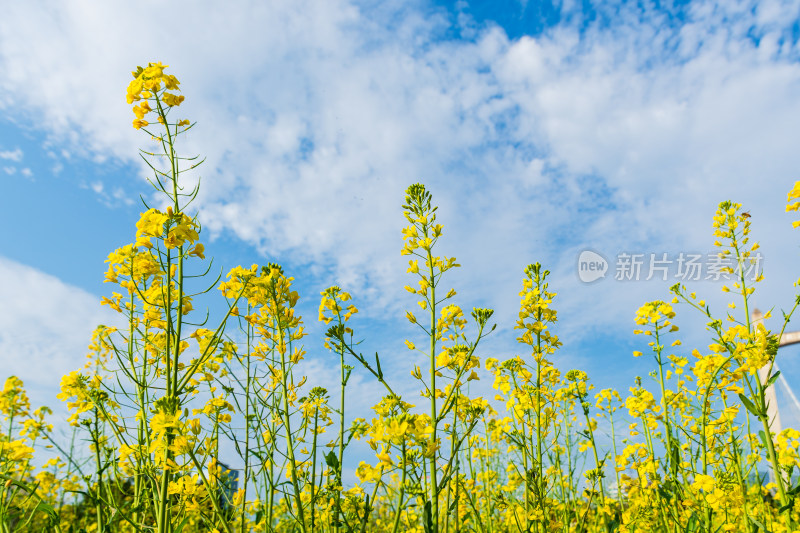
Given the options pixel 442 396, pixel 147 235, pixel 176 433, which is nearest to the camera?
pixel 176 433

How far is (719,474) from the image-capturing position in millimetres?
3348

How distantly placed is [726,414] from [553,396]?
4.08 ft

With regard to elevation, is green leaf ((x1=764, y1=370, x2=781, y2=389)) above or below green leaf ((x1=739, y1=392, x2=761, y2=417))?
above

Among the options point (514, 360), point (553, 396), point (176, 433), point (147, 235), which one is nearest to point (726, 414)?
point (553, 396)

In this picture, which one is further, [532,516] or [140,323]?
[532,516]

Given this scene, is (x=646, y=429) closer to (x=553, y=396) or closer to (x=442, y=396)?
(x=553, y=396)

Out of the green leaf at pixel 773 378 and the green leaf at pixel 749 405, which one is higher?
the green leaf at pixel 773 378

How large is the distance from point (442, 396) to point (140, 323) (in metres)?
1.70

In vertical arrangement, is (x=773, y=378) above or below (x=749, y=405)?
above

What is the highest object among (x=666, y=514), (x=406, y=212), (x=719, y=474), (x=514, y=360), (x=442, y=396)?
(x=406, y=212)

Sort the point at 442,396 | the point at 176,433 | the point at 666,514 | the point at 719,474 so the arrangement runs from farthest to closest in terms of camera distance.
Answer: the point at 666,514 → the point at 719,474 → the point at 442,396 → the point at 176,433

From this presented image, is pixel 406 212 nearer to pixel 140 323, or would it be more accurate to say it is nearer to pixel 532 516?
pixel 140 323

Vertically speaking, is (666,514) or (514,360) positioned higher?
(514,360)

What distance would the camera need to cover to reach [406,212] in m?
3.11
